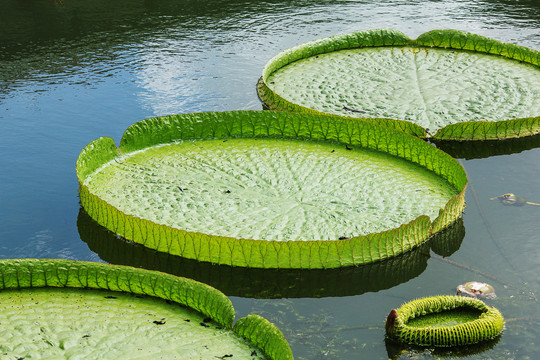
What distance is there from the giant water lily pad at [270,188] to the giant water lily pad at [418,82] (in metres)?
0.38

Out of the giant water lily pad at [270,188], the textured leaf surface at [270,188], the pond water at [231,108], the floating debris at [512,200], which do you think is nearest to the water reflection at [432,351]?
the pond water at [231,108]

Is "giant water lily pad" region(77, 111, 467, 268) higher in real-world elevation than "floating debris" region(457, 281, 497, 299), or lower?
higher

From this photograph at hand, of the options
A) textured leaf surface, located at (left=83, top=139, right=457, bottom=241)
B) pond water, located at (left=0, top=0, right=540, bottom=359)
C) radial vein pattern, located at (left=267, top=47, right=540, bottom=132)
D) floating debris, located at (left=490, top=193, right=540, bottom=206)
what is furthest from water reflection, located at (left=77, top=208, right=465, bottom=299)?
radial vein pattern, located at (left=267, top=47, right=540, bottom=132)

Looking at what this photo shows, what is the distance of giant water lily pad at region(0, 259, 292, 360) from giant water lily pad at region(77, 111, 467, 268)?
1.42 ft

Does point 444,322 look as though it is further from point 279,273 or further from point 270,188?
point 270,188

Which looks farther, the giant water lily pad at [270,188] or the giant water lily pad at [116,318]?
the giant water lily pad at [270,188]

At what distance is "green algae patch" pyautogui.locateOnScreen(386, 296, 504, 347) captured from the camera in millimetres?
2568

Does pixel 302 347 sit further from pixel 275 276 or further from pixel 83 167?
pixel 83 167

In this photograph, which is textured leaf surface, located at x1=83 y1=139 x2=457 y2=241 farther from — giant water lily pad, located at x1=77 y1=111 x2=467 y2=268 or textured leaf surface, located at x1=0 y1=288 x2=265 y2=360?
textured leaf surface, located at x1=0 y1=288 x2=265 y2=360

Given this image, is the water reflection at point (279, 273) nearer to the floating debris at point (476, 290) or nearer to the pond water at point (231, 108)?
the pond water at point (231, 108)

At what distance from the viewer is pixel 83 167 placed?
365 cm

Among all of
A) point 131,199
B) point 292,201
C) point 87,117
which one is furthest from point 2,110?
point 292,201

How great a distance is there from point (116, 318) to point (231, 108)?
8.03 ft

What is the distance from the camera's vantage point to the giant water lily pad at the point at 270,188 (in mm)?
3104
